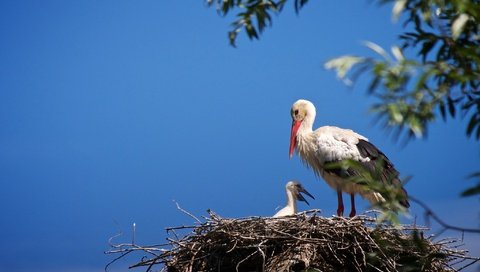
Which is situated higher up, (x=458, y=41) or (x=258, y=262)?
(x=258, y=262)

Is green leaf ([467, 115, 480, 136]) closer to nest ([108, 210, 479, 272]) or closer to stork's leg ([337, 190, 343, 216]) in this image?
nest ([108, 210, 479, 272])

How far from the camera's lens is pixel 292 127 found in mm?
10094

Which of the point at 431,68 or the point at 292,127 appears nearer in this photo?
the point at 431,68

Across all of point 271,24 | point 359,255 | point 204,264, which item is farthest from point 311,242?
point 271,24

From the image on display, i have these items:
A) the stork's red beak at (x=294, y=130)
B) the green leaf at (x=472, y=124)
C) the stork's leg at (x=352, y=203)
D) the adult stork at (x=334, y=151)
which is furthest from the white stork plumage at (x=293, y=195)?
the green leaf at (x=472, y=124)

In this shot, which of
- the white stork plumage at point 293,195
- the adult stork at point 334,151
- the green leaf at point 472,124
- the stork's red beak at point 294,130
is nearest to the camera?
the green leaf at point 472,124

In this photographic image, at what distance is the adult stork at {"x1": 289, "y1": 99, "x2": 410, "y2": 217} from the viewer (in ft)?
29.7

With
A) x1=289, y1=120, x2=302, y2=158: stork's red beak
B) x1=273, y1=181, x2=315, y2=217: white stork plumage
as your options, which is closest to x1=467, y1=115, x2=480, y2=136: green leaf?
x1=273, y1=181, x2=315, y2=217: white stork plumage

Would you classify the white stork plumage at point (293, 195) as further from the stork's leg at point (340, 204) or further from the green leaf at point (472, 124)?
the green leaf at point (472, 124)

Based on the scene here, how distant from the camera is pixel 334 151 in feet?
30.7

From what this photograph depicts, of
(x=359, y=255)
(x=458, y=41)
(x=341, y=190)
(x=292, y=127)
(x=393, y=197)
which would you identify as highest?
(x=292, y=127)

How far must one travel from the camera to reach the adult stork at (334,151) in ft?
29.7

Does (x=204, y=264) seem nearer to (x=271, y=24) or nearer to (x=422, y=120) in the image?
(x=271, y=24)

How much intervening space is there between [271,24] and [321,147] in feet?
14.4
